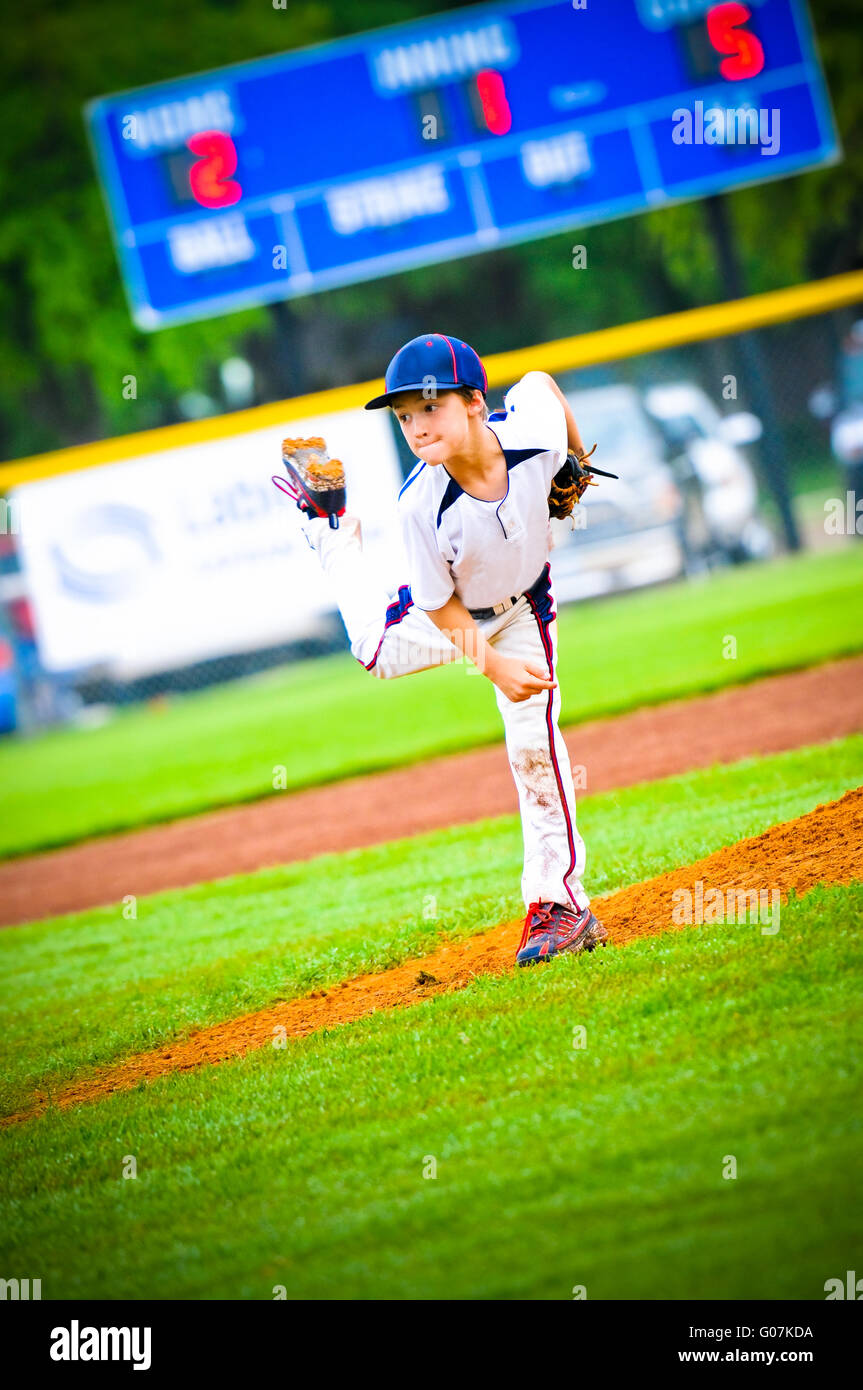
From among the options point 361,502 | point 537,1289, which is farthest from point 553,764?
point 361,502

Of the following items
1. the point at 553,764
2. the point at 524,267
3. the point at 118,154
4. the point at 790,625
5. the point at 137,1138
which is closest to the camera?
the point at 137,1138

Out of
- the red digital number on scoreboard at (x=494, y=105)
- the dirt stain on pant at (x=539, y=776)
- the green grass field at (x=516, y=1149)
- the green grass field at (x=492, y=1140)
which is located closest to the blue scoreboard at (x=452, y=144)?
the red digital number on scoreboard at (x=494, y=105)

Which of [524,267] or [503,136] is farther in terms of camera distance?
[524,267]

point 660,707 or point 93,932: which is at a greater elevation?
point 660,707

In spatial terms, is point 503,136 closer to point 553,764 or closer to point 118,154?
point 118,154

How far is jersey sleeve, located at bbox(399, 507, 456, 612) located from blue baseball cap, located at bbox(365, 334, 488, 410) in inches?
14.7

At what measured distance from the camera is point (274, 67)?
50.0ft

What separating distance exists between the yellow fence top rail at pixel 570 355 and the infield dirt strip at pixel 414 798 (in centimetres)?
557

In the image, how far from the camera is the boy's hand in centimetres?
423

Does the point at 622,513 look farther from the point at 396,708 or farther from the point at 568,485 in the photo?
the point at 568,485

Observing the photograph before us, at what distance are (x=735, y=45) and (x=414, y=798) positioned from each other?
10389mm

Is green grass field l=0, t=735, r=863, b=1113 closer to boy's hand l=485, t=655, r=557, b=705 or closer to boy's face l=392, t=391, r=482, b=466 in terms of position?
boy's hand l=485, t=655, r=557, b=705

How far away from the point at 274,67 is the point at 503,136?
2664 mm
